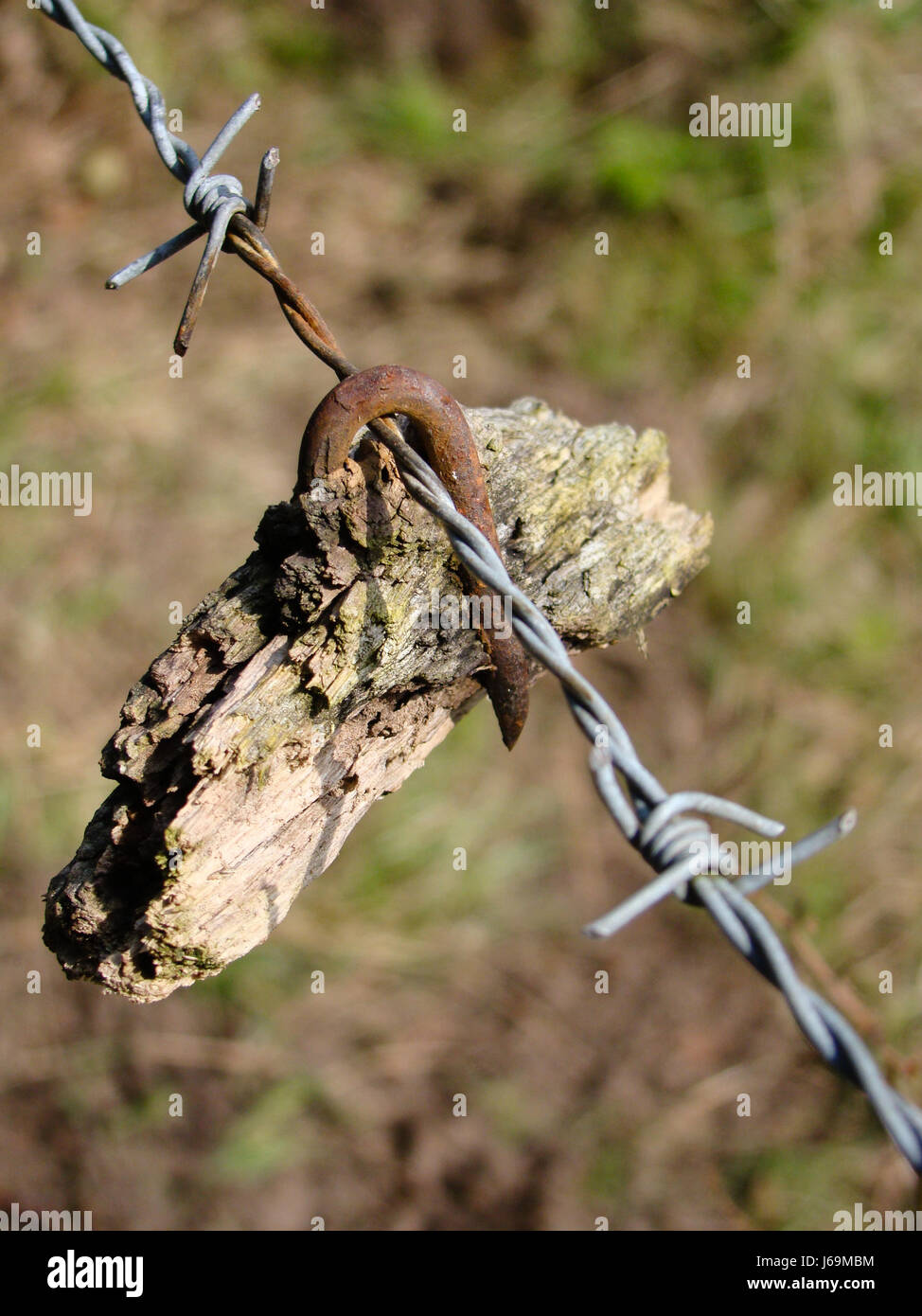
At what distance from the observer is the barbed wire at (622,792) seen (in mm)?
954

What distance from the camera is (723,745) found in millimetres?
4105

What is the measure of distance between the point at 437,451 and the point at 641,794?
590 mm

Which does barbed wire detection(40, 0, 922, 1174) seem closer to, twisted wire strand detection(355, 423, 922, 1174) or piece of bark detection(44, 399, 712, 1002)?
twisted wire strand detection(355, 423, 922, 1174)

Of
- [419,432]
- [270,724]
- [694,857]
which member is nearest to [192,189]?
[419,432]

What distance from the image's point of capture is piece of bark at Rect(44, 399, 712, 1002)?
1.28 metres

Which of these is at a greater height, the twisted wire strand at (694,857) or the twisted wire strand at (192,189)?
the twisted wire strand at (192,189)

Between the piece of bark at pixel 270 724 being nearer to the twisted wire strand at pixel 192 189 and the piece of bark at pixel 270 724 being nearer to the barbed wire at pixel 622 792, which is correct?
the barbed wire at pixel 622 792

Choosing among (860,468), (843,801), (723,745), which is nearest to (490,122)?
(860,468)

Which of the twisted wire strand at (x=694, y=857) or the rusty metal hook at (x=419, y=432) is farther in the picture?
the rusty metal hook at (x=419, y=432)

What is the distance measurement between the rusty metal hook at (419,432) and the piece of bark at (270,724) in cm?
4

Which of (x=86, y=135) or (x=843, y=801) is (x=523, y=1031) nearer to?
(x=843, y=801)

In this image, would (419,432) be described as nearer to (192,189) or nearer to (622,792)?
Result: (192,189)

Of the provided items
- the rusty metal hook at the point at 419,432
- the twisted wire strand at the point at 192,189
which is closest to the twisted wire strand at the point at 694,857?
the rusty metal hook at the point at 419,432
